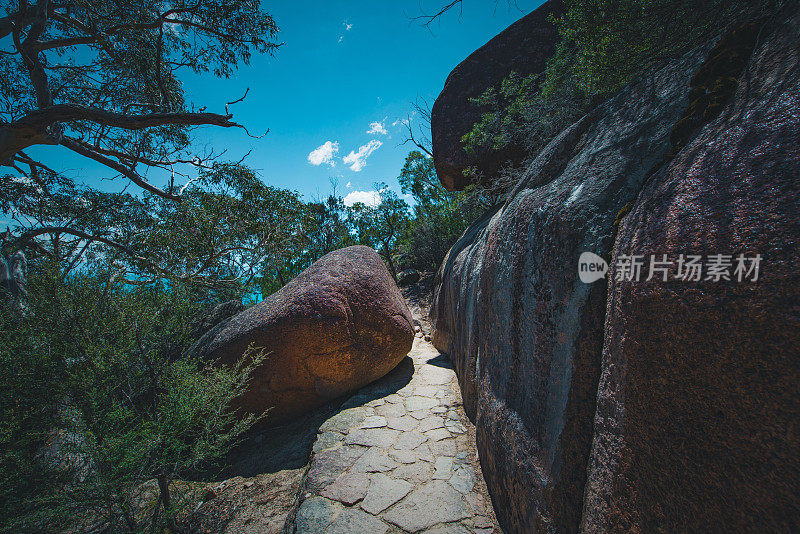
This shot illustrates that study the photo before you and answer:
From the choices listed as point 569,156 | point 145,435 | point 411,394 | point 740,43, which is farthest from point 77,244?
point 740,43

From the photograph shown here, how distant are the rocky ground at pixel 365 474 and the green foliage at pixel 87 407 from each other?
633 millimetres

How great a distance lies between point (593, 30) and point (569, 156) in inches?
48.0

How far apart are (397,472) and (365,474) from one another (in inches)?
10.9

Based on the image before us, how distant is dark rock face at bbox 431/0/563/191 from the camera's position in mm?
5762

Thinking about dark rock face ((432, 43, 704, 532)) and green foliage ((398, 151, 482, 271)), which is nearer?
dark rock face ((432, 43, 704, 532))

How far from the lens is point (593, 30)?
8.23 ft

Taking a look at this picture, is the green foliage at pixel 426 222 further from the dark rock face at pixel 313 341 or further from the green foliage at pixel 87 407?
the green foliage at pixel 87 407

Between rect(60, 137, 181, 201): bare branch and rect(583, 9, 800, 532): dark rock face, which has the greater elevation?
rect(60, 137, 181, 201): bare branch

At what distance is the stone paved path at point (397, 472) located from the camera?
1.96 meters

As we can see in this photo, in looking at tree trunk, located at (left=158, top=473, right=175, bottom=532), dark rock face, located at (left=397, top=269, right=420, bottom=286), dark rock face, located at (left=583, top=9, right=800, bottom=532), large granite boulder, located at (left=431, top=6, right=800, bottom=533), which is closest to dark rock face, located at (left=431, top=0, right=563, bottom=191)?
dark rock face, located at (left=397, top=269, right=420, bottom=286)

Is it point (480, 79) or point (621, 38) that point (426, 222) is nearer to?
point (480, 79)

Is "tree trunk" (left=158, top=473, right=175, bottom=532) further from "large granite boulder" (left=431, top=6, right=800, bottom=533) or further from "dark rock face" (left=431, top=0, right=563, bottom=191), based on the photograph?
"dark rock face" (left=431, top=0, right=563, bottom=191)

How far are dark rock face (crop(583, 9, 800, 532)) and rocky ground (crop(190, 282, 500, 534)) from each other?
50.0 inches

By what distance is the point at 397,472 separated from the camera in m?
2.41
